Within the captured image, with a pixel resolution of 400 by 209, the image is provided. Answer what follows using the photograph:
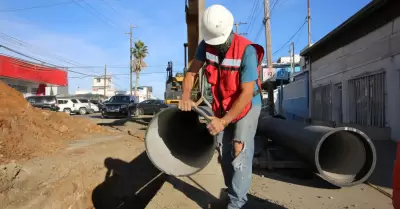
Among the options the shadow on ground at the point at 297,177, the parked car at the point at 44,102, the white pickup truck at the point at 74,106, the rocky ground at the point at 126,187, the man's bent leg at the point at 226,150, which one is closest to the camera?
the man's bent leg at the point at 226,150

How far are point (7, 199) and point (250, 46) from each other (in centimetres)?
437

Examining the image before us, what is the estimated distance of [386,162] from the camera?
20.9ft

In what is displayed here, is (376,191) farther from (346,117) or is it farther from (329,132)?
(346,117)

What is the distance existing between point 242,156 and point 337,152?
2863 millimetres

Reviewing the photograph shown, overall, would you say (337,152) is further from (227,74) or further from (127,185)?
(127,185)

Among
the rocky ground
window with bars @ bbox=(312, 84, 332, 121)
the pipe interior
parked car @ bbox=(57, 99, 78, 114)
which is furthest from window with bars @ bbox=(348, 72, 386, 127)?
parked car @ bbox=(57, 99, 78, 114)

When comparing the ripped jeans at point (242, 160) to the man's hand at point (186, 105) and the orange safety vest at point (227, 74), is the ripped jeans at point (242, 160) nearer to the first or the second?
the orange safety vest at point (227, 74)

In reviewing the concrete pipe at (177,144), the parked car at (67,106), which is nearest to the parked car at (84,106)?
the parked car at (67,106)

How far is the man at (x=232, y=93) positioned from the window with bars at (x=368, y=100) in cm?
859

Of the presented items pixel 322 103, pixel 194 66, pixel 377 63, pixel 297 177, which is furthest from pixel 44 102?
pixel 194 66

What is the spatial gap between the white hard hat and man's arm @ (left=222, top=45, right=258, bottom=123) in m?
0.23

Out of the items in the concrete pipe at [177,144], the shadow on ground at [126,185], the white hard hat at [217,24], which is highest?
the white hard hat at [217,24]

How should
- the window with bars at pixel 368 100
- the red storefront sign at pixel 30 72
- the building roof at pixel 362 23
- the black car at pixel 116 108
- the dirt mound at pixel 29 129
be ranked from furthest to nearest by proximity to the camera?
the red storefront sign at pixel 30 72
the black car at pixel 116 108
the window with bars at pixel 368 100
the building roof at pixel 362 23
the dirt mound at pixel 29 129

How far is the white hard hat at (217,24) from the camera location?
2824mm
